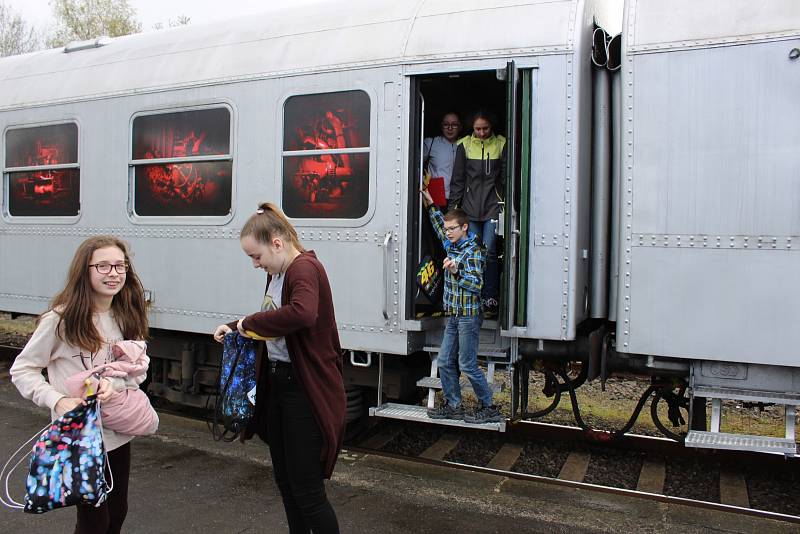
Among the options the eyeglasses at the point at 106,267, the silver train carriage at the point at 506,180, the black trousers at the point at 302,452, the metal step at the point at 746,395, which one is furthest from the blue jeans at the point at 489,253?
the eyeglasses at the point at 106,267

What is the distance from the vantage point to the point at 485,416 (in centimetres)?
488

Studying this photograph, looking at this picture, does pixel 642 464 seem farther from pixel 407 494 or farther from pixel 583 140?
pixel 583 140

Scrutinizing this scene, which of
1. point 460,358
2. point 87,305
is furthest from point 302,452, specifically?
point 460,358

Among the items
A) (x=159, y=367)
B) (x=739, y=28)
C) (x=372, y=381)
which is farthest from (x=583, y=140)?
(x=159, y=367)

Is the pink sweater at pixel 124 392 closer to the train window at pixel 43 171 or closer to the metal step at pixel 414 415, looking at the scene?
the metal step at pixel 414 415

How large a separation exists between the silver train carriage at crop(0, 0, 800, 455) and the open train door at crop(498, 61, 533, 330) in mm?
15

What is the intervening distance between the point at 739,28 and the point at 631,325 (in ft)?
6.14

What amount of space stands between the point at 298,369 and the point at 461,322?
1.98m

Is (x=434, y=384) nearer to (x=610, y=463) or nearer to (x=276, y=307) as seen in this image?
(x=610, y=463)

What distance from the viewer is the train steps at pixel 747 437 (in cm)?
416

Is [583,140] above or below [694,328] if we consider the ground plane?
above

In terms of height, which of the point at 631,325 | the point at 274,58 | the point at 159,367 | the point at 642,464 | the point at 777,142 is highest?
the point at 274,58

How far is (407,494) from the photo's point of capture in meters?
4.75

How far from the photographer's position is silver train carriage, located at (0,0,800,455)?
4.19 m
